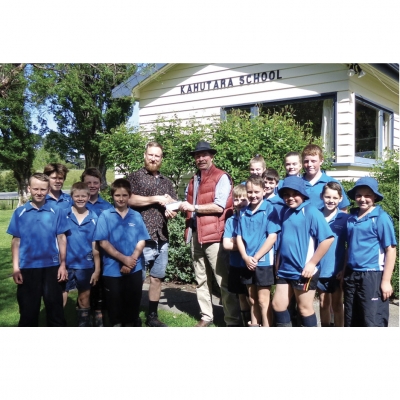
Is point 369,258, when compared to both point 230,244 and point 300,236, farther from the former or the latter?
point 230,244

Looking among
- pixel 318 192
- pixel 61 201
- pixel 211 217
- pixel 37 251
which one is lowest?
pixel 37 251

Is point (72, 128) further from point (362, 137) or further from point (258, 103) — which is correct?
point (362, 137)

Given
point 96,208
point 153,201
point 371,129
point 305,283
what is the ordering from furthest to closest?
point 371,129 → point 153,201 → point 96,208 → point 305,283

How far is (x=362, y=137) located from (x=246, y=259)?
144 inches

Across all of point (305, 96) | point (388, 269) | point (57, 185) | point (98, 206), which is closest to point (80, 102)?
point (57, 185)

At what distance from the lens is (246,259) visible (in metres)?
3.20

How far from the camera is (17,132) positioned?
4246 millimetres

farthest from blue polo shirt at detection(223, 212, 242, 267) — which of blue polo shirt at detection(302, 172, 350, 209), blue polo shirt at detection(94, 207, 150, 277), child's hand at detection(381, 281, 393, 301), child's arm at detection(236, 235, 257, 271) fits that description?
child's hand at detection(381, 281, 393, 301)

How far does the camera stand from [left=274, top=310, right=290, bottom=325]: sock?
314 cm

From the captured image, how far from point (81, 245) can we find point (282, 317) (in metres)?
1.71

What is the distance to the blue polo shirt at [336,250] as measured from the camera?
312 centimetres

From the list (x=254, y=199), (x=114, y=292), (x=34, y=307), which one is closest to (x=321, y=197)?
(x=254, y=199)

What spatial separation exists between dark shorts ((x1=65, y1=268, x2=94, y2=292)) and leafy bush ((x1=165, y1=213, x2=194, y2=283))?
190cm

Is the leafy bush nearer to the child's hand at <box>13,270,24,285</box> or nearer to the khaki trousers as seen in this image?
the khaki trousers
